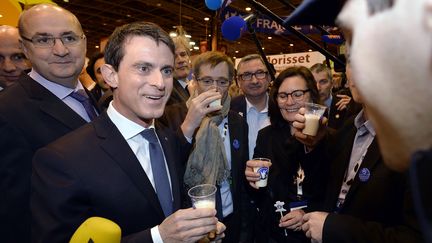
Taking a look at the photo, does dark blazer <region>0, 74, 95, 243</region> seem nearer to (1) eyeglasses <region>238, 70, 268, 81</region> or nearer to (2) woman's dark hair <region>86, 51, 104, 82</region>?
(1) eyeglasses <region>238, 70, 268, 81</region>

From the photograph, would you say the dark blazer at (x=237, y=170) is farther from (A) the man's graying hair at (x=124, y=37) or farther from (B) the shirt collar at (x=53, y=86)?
(A) the man's graying hair at (x=124, y=37)

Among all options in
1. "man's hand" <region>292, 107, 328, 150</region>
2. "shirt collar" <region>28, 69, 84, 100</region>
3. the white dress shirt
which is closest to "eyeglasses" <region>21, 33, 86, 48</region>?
"shirt collar" <region>28, 69, 84, 100</region>

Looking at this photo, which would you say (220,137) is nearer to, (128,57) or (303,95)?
(303,95)

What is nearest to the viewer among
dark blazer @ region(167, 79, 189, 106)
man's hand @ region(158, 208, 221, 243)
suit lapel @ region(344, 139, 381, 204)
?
man's hand @ region(158, 208, 221, 243)

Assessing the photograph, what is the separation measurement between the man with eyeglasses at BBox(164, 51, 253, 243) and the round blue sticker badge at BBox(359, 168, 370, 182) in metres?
1.18

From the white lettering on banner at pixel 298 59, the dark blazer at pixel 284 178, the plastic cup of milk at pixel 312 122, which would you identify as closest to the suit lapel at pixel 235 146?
the dark blazer at pixel 284 178

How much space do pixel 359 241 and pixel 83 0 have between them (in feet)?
42.9

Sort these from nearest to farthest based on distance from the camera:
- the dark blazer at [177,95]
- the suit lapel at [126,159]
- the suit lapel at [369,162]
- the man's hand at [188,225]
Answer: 1. the man's hand at [188,225]
2. the suit lapel at [126,159]
3. the suit lapel at [369,162]
4. the dark blazer at [177,95]

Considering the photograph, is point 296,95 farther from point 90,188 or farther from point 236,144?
point 90,188

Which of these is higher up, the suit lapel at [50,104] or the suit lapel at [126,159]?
the suit lapel at [50,104]

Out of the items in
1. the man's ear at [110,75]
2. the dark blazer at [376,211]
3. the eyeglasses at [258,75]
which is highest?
the eyeglasses at [258,75]

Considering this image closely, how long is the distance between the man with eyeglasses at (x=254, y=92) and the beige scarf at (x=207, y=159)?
3.11 ft

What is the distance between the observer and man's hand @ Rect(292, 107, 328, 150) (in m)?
2.11

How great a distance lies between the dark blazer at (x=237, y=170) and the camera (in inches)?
110
